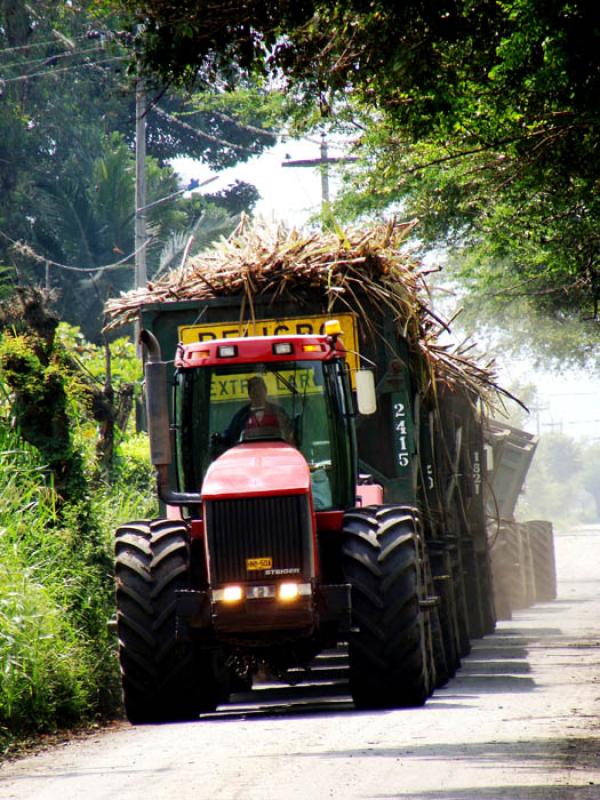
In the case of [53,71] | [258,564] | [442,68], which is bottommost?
[258,564]

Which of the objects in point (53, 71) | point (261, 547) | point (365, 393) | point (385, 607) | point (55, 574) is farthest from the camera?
point (53, 71)

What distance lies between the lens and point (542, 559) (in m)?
32.3

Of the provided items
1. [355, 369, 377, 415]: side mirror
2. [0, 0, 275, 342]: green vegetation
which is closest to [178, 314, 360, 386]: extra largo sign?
[355, 369, 377, 415]: side mirror

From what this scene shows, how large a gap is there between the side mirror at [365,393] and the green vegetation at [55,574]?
11.0 feet

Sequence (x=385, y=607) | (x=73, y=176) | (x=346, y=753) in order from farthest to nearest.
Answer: (x=73, y=176) < (x=385, y=607) < (x=346, y=753)

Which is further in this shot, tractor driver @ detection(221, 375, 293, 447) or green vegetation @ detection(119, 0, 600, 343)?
tractor driver @ detection(221, 375, 293, 447)

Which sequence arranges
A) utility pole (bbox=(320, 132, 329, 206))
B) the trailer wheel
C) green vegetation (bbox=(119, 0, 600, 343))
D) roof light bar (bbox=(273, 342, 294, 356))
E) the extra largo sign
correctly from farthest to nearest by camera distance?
1. utility pole (bbox=(320, 132, 329, 206))
2. the extra largo sign
3. roof light bar (bbox=(273, 342, 294, 356))
4. the trailer wheel
5. green vegetation (bbox=(119, 0, 600, 343))

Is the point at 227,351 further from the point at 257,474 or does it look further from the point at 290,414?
the point at 257,474

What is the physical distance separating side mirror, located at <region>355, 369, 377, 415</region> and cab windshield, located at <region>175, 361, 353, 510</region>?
2.24 ft

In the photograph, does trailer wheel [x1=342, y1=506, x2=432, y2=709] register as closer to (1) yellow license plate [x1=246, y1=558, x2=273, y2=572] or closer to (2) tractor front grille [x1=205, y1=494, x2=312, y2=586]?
(2) tractor front grille [x1=205, y1=494, x2=312, y2=586]

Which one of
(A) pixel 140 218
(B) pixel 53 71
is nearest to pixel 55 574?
(A) pixel 140 218

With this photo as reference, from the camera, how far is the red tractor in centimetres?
1131

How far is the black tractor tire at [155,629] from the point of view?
1172cm

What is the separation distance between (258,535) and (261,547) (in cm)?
9
